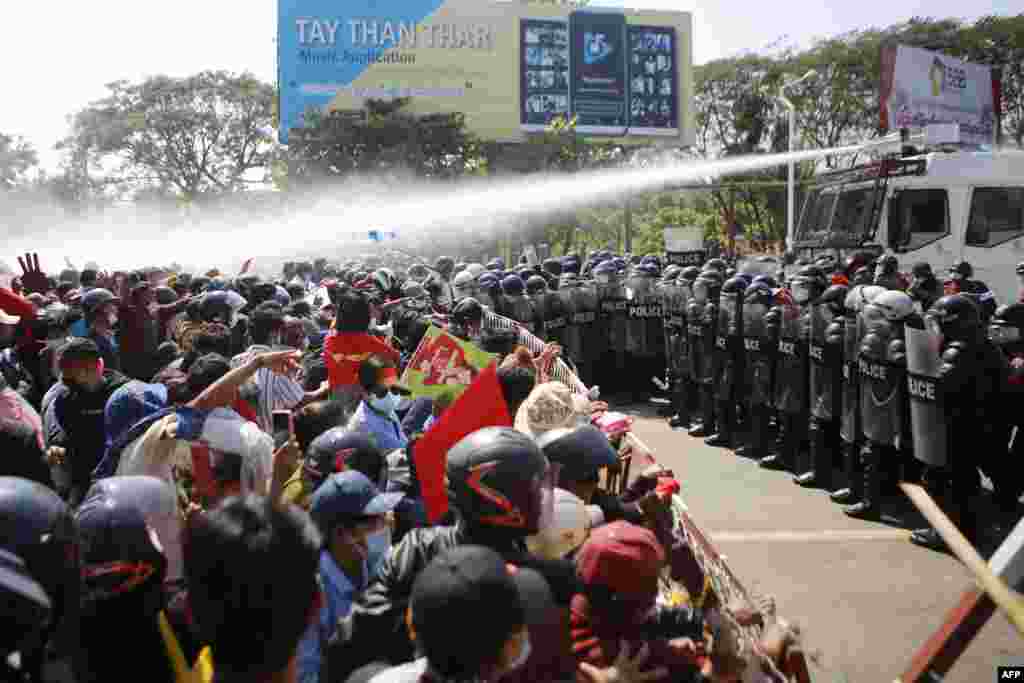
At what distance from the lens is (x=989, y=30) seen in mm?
37156

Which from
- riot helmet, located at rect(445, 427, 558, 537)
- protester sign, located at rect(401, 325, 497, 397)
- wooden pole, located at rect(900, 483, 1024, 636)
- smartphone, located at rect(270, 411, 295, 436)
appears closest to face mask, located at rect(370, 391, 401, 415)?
protester sign, located at rect(401, 325, 497, 397)

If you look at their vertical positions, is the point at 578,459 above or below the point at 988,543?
above

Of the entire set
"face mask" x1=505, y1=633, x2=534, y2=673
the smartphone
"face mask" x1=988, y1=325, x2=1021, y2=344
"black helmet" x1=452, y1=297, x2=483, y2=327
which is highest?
"black helmet" x1=452, y1=297, x2=483, y2=327

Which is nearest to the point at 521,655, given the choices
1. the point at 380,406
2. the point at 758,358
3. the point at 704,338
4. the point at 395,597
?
the point at 395,597

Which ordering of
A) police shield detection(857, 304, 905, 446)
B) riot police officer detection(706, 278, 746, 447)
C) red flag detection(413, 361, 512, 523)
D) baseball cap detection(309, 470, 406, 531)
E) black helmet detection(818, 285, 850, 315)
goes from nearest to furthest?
baseball cap detection(309, 470, 406, 531) → red flag detection(413, 361, 512, 523) → police shield detection(857, 304, 905, 446) → black helmet detection(818, 285, 850, 315) → riot police officer detection(706, 278, 746, 447)

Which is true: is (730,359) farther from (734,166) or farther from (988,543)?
(734,166)

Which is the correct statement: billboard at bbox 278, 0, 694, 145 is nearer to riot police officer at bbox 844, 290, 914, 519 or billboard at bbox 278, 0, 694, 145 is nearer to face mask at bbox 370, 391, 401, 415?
riot police officer at bbox 844, 290, 914, 519

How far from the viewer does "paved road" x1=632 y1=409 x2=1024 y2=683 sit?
16.1ft

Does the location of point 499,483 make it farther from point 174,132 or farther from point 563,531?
point 174,132

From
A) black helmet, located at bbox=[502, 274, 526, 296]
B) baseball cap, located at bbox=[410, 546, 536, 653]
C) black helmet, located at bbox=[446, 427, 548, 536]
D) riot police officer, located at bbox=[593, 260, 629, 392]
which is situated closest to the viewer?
baseball cap, located at bbox=[410, 546, 536, 653]

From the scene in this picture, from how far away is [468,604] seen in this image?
192 cm

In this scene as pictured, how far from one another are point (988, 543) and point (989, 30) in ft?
122

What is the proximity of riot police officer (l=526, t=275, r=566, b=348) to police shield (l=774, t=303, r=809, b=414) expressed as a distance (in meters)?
4.02

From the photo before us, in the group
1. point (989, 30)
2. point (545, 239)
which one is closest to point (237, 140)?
point (545, 239)
